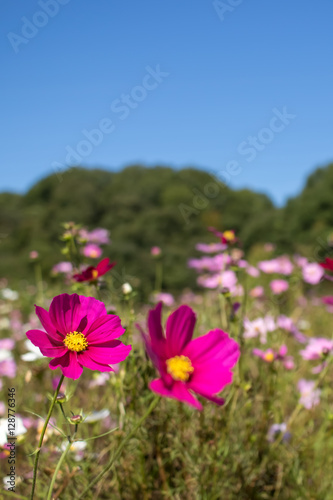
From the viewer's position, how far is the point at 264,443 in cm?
103

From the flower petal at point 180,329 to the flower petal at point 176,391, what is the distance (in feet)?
0.18

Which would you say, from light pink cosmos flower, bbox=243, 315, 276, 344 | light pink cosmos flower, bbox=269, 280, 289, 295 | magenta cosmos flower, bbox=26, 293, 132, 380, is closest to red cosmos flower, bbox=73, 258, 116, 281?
magenta cosmos flower, bbox=26, 293, 132, 380

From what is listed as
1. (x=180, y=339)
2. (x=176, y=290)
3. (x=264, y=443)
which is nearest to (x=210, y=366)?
(x=180, y=339)

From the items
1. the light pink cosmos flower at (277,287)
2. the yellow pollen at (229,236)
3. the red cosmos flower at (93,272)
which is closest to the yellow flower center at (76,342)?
the red cosmos flower at (93,272)

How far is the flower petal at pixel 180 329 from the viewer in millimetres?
505

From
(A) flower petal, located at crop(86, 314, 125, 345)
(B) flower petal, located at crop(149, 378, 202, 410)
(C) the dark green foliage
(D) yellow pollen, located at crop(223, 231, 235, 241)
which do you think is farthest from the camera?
(C) the dark green foliage

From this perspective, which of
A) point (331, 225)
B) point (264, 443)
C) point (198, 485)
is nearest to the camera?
point (198, 485)

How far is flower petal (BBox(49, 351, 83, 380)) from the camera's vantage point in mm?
492

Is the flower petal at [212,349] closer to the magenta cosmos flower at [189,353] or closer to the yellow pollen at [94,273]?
the magenta cosmos flower at [189,353]

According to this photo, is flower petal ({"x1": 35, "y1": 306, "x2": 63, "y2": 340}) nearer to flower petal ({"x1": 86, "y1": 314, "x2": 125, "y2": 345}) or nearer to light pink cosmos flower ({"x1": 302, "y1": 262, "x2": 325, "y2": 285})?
flower petal ({"x1": 86, "y1": 314, "x2": 125, "y2": 345})

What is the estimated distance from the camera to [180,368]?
0.48 meters

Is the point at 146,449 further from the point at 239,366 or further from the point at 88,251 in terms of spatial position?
the point at 88,251

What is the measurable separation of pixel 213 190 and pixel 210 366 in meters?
5.90

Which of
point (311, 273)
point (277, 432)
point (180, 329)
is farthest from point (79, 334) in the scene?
point (311, 273)
